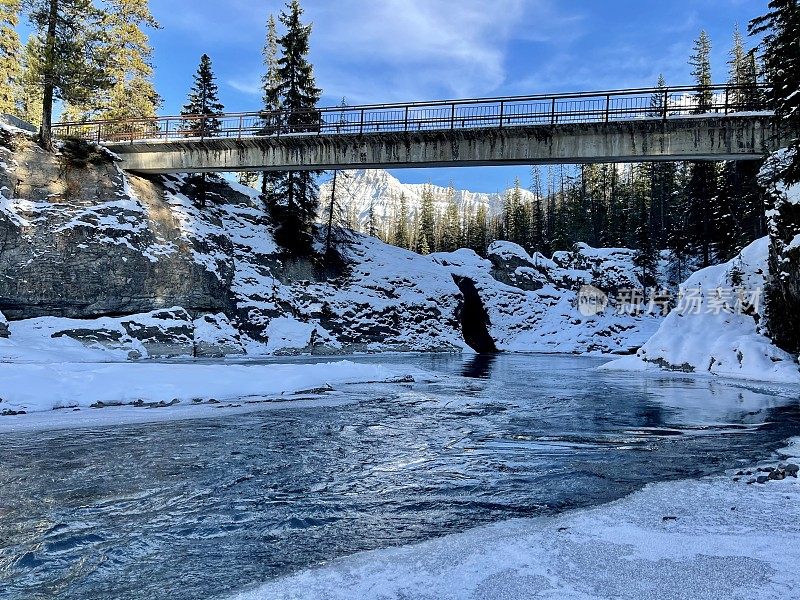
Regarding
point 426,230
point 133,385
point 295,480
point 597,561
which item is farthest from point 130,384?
point 426,230

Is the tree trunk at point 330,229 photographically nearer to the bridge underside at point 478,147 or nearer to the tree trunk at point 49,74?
the bridge underside at point 478,147

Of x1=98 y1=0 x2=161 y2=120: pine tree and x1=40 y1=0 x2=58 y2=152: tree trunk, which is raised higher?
x1=98 y1=0 x2=161 y2=120: pine tree

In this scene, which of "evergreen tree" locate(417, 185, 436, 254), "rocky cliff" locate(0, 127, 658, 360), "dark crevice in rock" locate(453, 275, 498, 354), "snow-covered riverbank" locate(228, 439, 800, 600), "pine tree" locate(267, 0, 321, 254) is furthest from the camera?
"evergreen tree" locate(417, 185, 436, 254)

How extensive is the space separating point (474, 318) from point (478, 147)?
2307cm

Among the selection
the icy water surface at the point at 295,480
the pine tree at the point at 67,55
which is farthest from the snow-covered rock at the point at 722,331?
the pine tree at the point at 67,55

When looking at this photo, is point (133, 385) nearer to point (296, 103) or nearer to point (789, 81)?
point (789, 81)

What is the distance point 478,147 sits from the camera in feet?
89.8

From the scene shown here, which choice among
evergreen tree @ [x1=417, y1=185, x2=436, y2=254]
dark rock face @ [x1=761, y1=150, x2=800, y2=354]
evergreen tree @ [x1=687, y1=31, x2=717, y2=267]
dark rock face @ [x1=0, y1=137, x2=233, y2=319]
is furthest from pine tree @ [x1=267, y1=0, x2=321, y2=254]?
evergreen tree @ [x1=417, y1=185, x2=436, y2=254]

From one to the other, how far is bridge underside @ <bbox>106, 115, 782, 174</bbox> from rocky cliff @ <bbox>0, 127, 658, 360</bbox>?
3.22 metres

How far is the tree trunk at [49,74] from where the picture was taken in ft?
86.3

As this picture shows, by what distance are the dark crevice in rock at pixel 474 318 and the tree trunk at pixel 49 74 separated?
30566mm

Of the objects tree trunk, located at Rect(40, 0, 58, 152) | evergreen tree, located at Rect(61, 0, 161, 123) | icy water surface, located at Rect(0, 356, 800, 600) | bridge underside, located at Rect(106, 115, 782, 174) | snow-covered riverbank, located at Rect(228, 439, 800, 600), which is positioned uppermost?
evergreen tree, located at Rect(61, 0, 161, 123)

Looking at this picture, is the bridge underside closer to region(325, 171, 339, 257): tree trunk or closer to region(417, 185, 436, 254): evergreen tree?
region(325, 171, 339, 257): tree trunk

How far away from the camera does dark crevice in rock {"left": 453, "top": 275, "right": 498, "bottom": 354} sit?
4619cm
